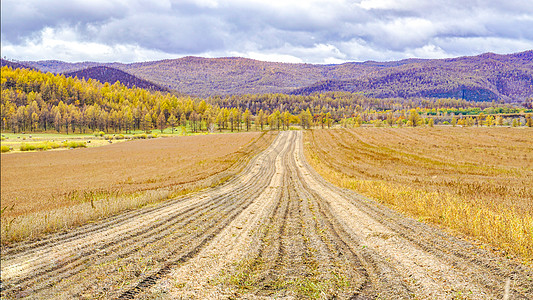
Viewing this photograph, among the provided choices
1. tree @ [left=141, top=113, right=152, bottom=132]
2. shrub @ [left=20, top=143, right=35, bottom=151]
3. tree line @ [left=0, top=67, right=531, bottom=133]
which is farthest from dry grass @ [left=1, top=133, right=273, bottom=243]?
tree @ [left=141, top=113, right=152, bottom=132]

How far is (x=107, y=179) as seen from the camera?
30.2 m

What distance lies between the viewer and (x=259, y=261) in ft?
25.6

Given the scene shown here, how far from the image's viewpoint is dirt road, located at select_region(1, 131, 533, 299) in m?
6.14

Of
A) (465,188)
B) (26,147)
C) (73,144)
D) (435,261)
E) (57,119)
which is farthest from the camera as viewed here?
(57,119)

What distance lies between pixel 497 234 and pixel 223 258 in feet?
27.2

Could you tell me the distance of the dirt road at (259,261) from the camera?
6141 mm

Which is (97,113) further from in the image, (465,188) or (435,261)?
(435,261)

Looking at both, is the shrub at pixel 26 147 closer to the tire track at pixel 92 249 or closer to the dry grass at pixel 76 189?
the dry grass at pixel 76 189

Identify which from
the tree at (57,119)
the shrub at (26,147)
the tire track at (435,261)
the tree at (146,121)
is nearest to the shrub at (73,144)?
the shrub at (26,147)

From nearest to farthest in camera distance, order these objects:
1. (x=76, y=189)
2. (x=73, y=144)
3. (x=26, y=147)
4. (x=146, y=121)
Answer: (x=76, y=189) → (x=26, y=147) → (x=73, y=144) → (x=146, y=121)

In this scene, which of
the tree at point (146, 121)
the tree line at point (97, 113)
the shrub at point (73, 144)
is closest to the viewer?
the shrub at point (73, 144)

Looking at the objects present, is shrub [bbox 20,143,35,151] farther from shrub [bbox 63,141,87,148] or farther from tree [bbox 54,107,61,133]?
tree [bbox 54,107,61,133]

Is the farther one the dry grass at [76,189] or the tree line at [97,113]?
the tree line at [97,113]

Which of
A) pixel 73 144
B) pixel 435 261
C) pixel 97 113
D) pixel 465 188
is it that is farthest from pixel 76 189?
pixel 97 113
